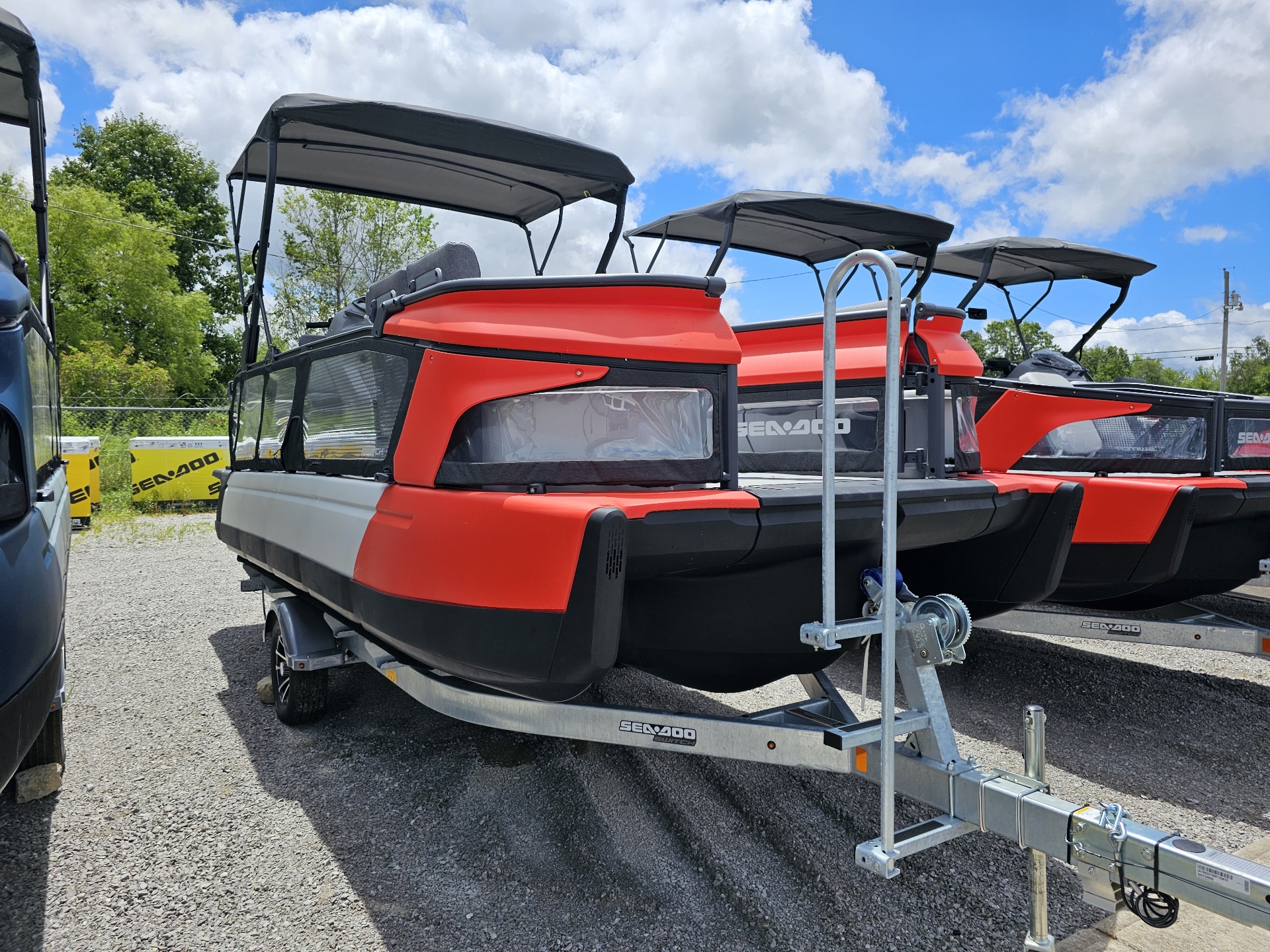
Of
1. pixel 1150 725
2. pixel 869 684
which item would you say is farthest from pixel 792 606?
pixel 1150 725

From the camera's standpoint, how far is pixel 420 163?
461cm

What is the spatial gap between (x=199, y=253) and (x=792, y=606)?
133 ft

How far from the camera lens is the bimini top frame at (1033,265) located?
644 centimetres

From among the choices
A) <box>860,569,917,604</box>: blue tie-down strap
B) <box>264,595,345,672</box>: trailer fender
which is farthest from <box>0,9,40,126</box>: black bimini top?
<box>860,569,917,604</box>: blue tie-down strap

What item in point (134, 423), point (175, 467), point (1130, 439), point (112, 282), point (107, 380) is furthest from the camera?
point (112, 282)

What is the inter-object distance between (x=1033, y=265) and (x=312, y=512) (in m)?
6.22

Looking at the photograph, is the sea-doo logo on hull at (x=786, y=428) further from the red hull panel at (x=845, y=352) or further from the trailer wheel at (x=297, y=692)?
the trailer wheel at (x=297, y=692)

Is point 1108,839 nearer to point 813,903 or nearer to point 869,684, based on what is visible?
point 813,903

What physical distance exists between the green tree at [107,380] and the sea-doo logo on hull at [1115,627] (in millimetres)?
26340

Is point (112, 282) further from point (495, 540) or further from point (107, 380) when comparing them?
point (495, 540)

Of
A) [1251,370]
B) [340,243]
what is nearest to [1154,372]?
[1251,370]

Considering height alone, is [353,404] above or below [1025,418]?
above

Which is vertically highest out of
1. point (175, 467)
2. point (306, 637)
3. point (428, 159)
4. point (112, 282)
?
point (112, 282)

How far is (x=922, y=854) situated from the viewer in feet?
9.37
